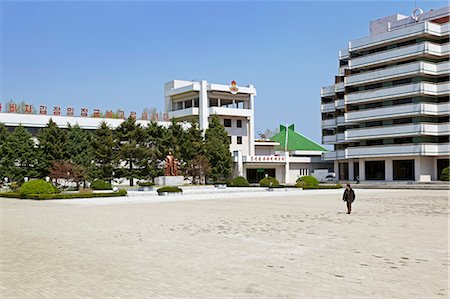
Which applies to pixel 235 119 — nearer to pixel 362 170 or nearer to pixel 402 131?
pixel 362 170

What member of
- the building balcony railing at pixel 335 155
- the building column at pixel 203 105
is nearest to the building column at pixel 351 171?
the building balcony railing at pixel 335 155

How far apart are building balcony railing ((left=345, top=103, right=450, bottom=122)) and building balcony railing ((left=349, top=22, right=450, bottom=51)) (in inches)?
323

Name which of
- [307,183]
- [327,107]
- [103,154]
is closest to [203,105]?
[327,107]

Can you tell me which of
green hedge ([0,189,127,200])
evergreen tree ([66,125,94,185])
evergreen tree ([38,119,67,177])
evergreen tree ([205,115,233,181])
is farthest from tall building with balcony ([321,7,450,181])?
green hedge ([0,189,127,200])

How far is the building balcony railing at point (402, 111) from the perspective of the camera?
53625 millimetres

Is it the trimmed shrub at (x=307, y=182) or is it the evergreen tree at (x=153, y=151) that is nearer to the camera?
the trimmed shrub at (x=307, y=182)

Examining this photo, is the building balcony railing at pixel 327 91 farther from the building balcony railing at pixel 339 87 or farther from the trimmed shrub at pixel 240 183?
the trimmed shrub at pixel 240 183

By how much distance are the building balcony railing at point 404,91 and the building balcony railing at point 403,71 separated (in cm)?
130

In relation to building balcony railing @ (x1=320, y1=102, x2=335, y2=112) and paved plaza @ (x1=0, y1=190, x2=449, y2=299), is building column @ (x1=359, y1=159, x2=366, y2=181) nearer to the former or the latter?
building balcony railing @ (x1=320, y1=102, x2=335, y2=112)

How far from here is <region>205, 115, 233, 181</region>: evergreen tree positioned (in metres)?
56.7

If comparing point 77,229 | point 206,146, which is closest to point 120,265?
point 77,229

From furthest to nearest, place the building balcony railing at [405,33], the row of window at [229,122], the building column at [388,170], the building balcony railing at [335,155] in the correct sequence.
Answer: the row of window at [229,122], the building balcony railing at [335,155], the building column at [388,170], the building balcony railing at [405,33]

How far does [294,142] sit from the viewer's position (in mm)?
85000

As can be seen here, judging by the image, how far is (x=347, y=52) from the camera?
218 ft
